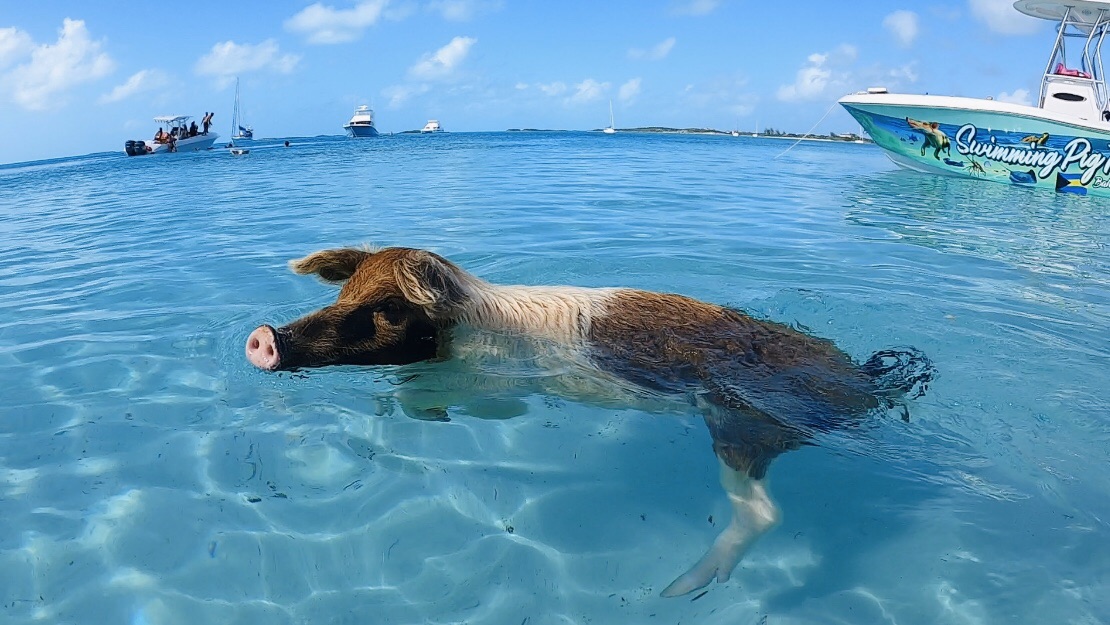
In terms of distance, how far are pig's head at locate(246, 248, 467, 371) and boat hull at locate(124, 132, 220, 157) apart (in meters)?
62.6

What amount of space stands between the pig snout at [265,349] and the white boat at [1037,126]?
23818 mm

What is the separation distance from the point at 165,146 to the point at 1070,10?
196 feet

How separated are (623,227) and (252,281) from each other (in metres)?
6.41

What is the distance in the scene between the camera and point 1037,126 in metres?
21.2

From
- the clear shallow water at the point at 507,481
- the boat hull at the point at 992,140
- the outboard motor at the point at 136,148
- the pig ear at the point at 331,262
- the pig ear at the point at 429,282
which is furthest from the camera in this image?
the outboard motor at the point at 136,148

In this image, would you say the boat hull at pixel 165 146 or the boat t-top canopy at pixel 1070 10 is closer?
the boat t-top canopy at pixel 1070 10

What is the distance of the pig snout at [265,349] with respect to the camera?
4.03 meters

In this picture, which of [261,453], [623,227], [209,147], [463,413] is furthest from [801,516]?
[209,147]

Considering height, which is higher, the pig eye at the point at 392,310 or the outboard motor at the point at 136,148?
the outboard motor at the point at 136,148

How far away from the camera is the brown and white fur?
4297 millimetres

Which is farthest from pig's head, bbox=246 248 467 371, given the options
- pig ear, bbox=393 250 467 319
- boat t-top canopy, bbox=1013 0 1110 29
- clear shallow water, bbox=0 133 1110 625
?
boat t-top canopy, bbox=1013 0 1110 29

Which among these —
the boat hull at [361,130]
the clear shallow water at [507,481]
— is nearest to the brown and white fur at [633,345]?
the clear shallow water at [507,481]

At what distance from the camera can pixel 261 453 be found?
14.5ft

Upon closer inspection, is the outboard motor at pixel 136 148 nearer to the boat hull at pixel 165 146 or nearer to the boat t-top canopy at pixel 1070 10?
the boat hull at pixel 165 146
